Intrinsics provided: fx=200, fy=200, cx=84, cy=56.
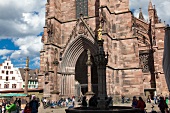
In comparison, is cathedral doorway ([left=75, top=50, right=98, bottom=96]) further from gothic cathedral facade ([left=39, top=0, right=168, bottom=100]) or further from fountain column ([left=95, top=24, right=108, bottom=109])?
fountain column ([left=95, top=24, right=108, bottom=109])

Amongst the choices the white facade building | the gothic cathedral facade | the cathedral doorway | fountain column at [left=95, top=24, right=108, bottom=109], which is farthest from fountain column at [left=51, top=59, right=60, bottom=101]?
the white facade building

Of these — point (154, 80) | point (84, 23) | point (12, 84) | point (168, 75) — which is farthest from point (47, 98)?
point (12, 84)

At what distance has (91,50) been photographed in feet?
78.2

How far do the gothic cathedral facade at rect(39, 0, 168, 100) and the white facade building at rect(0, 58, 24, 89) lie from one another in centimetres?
2903

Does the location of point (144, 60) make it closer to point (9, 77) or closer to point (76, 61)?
point (76, 61)

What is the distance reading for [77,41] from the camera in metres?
24.4

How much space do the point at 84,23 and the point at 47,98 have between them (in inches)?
379

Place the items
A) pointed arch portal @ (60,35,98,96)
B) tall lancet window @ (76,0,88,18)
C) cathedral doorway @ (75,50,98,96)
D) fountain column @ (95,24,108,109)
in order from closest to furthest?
fountain column @ (95,24,108,109), pointed arch portal @ (60,35,98,96), cathedral doorway @ (75,50,98,96), tall lancet window @ (76,0,88,18)

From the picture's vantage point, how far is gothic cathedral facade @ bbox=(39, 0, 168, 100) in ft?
73.7

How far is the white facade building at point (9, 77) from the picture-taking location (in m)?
53.4

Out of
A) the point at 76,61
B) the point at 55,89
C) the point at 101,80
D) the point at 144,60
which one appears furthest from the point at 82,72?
the point at 101,80

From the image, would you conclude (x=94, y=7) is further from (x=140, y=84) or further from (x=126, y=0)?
(x=140, y=84)

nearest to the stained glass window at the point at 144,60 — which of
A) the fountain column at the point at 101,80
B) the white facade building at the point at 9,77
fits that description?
the fountain column at the point at 101,80

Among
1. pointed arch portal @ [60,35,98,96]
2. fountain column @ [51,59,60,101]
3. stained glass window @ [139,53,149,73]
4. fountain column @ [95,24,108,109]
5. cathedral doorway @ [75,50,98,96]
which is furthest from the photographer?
stained glass window @ [139,53,149,73]
